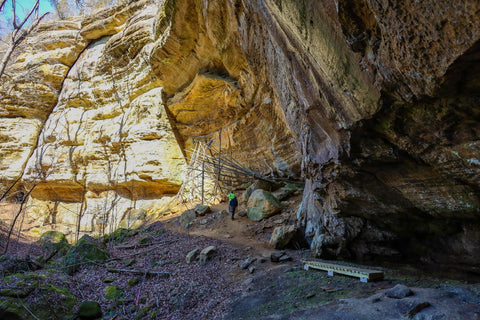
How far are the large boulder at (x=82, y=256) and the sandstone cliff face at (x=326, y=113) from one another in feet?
21.2

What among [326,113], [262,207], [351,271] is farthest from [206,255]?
[326,113]

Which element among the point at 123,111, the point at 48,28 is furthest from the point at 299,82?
the point at 48,28

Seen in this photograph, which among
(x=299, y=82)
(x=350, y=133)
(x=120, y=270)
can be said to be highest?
(x=299, y=82)

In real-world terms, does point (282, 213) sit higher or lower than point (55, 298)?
higher

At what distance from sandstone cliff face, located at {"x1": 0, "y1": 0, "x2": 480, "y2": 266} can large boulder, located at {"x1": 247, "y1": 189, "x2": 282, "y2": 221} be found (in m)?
2.64

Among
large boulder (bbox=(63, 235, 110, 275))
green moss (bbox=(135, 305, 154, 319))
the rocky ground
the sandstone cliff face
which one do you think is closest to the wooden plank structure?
the rocky ground

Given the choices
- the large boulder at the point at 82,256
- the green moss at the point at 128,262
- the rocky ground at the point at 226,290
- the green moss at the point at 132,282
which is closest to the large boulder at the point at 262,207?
the rocky ground at the point at 226,290

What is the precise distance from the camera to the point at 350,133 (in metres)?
4.55

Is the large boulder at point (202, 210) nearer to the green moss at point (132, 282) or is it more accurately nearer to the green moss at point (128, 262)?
the green moss at point (128, 262)

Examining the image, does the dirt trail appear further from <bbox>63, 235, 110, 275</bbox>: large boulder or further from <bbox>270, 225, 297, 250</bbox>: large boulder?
<bbox>63, 235, 110, 275</bbox>: large boulder

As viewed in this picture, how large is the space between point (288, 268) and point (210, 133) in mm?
12750

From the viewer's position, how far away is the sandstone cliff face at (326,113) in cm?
297

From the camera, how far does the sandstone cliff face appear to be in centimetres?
297

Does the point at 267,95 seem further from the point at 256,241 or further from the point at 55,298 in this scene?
the point at 55,298
